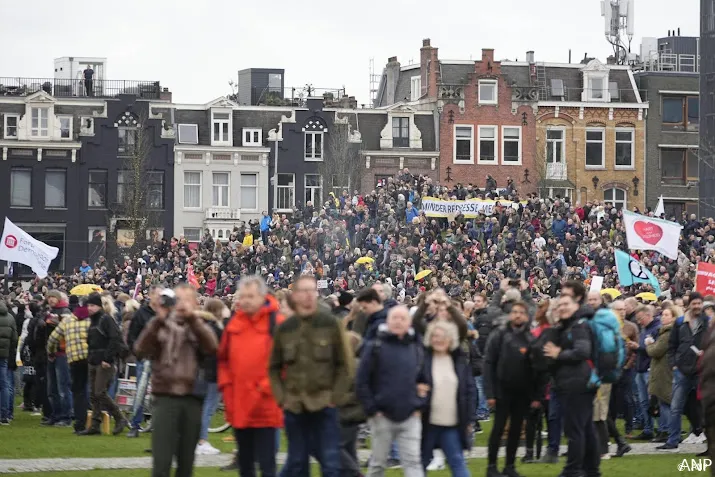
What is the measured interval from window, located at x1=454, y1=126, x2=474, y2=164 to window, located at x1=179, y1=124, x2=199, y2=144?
11.3 m

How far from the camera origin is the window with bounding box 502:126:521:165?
70750 millimetres

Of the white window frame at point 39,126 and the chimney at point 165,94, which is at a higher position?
the chimney at point 165,94

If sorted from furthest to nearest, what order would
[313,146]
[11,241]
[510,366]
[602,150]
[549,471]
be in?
[602,150] < [313,146] < [11,241] < [549,471] < [510,366]

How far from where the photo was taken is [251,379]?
12891 millimetres

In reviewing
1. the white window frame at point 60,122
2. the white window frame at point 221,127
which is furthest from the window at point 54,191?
the white window frame at point 221,127

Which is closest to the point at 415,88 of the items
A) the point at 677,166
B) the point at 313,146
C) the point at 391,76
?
the point at 391,76

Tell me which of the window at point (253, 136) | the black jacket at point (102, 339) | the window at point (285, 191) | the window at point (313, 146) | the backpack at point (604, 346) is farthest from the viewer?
the window at point (313, 146)

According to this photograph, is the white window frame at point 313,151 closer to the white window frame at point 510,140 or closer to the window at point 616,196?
the white window frame at point 510,140

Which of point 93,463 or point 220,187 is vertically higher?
point 220,187

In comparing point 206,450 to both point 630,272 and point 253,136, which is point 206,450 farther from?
point 253,136

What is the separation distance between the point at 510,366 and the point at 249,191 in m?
54.9

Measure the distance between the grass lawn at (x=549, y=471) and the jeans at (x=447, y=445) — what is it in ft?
8.28

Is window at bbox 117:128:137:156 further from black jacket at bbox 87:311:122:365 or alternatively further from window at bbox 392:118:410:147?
black jacket at bbox 87:311:122:365

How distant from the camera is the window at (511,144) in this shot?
70.8 m
